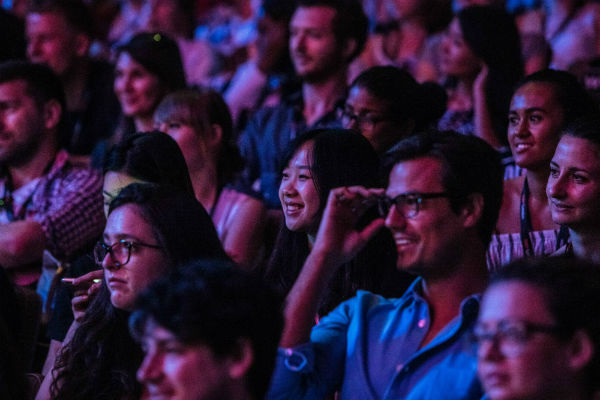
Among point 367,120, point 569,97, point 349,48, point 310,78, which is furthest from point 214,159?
point 569,97

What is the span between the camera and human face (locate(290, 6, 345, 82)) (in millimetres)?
5246

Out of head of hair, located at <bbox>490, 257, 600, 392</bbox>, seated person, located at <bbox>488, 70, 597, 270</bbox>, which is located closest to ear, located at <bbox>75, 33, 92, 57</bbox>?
seated person, located at <bbox>488, 70, 597, 270</bbox>

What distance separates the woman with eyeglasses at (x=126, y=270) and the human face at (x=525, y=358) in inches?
44.0

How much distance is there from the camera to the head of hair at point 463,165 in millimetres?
2781

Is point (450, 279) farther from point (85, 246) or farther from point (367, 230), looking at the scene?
point (85, 246)

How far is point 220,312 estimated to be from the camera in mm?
2207

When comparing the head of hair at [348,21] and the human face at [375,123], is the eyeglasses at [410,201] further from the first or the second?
the head of hair at [348,21]

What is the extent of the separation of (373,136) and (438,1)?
2.34 m

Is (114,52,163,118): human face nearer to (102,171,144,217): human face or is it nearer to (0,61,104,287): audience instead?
(0,61,104,287): audience

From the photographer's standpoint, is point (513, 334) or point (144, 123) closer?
point (513, 334)

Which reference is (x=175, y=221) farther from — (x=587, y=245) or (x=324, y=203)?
(x=587, y=245)

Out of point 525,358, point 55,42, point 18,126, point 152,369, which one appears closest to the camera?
point 525,358

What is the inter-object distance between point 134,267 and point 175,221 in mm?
181

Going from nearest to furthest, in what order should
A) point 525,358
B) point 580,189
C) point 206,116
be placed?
point 525,358 → point 580,189 → point 206,116
